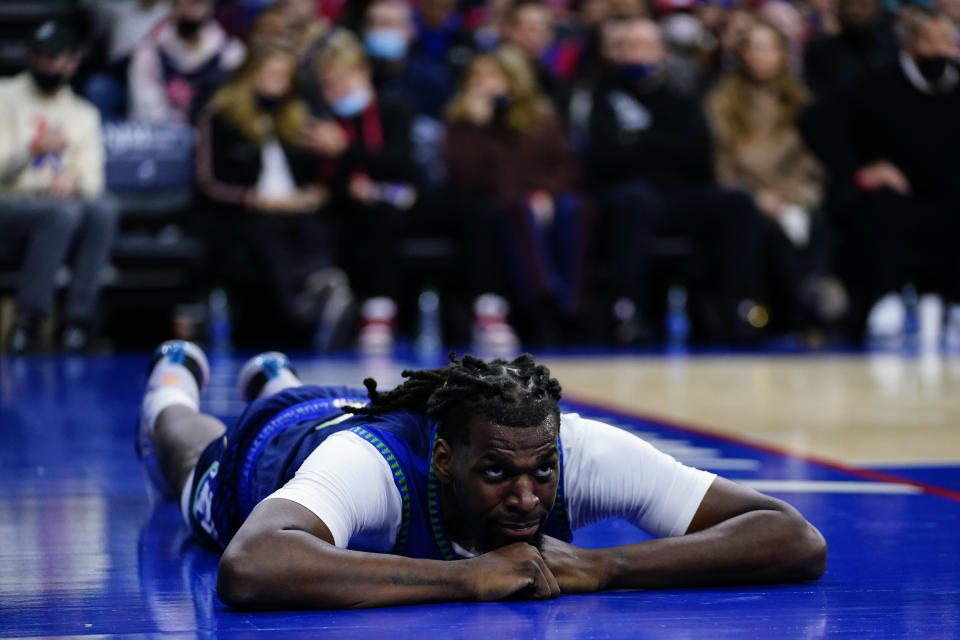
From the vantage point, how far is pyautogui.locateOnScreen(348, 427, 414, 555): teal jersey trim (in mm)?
2432

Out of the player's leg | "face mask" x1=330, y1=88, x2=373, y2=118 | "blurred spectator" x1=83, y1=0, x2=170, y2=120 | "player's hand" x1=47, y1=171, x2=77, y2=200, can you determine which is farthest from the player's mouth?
"blurred spectator" x1=83, y1=0, x2=170, y2=120

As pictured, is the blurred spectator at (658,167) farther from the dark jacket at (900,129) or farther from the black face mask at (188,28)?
the black face mask at (188,28)

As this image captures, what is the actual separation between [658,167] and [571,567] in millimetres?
6823

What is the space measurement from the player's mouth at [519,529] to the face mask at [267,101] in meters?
6.39

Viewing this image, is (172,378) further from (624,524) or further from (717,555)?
(717,555)

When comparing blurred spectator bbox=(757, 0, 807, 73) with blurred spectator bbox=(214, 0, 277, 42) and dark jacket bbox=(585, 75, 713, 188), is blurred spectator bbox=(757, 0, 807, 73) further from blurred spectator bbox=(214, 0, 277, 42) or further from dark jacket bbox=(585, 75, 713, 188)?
blurred spectator bbox=(214, 0, 277, 42)

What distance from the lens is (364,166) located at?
859 cm

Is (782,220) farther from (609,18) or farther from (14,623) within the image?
(14,623)

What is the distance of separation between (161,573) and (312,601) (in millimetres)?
577

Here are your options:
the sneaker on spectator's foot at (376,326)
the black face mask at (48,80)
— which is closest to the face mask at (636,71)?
the sneaker on spectator's foot at (376,326)

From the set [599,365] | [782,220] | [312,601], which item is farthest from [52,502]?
[782,220]

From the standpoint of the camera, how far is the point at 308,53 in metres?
9.01

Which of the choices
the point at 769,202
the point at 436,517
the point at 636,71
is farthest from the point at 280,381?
the point at 769,202

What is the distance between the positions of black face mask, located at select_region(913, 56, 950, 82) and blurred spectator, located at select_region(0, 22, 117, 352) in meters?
5.21
